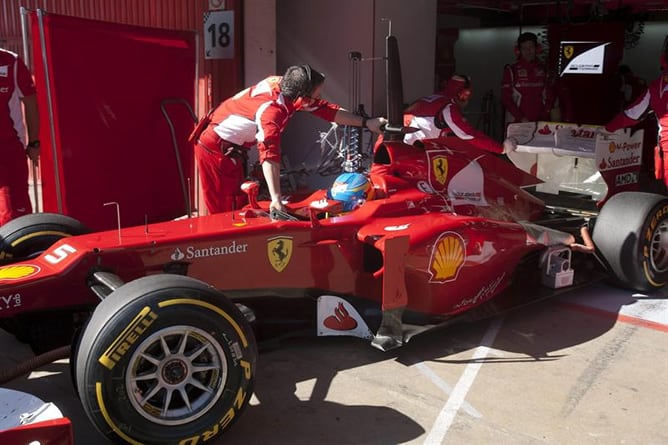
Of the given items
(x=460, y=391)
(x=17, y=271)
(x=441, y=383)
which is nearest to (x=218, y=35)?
(x=17, y=271)

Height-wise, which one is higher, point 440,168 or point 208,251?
point 440,168

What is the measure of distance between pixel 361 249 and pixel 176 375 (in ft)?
5.21

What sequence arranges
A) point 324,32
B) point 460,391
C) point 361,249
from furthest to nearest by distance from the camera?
point 324,32, point 361,249, point 460,391

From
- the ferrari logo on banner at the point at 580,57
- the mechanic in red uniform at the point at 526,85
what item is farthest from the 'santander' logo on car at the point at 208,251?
the ferrari logo on banner at the point at 580,57

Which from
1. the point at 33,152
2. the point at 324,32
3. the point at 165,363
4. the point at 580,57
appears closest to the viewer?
the point at 165,363

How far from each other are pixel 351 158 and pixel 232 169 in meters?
3.32

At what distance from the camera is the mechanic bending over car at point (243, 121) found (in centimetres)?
486

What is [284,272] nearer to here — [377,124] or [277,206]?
[277,206]

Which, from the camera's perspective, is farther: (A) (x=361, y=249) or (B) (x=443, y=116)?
(B) (x=443, y=116)

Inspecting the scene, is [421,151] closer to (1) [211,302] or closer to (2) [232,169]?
(2) [232,169]

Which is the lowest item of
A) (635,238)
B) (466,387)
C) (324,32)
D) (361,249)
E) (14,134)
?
(466,387)

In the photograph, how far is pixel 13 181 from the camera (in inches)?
211

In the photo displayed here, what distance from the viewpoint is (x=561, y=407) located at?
3.76 metres

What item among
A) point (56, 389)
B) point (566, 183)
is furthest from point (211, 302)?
point (566, 183)
